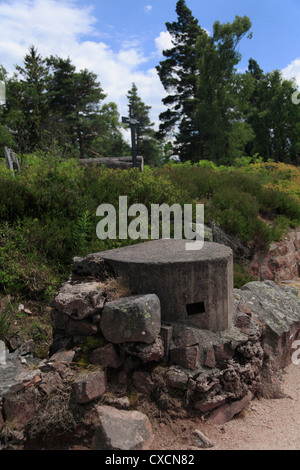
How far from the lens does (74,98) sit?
2852 cm

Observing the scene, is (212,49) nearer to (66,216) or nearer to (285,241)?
(285,241)

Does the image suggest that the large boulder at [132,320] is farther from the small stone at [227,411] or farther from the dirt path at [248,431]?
the small stone at [227,411]

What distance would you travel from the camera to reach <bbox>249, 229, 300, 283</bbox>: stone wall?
289 inches

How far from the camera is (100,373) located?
3135 millimetres

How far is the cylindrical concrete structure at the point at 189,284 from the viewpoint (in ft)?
11.5

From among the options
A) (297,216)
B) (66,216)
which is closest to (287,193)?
(297,216)

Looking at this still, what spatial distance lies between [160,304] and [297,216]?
23.2 feet

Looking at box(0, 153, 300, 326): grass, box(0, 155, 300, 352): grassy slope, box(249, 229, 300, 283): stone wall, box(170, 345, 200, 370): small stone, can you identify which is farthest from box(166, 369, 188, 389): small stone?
box(249, 229, 300, 283): stone wall

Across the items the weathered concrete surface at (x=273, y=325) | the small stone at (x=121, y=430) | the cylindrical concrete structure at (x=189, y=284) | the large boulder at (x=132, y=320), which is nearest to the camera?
the small stone at (x=121, y=430)

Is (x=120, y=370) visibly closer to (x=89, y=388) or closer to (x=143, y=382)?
(x=143, y=382)

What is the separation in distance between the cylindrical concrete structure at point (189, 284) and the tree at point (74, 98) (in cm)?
2580

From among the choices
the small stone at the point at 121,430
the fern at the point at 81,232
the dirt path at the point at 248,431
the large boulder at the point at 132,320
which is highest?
the fern at the point at 81,232

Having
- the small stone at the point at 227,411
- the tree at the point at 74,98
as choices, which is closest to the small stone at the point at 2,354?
the small stone at the point at 227,411

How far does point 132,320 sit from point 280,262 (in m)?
5.42
